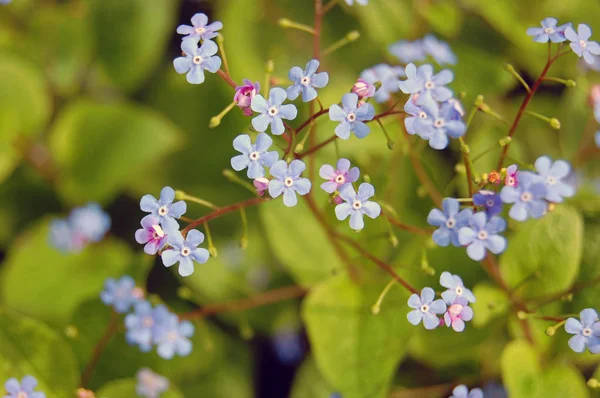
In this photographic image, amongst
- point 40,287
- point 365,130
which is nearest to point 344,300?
point 365,130

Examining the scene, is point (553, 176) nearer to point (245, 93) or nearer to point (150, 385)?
point (245, 93)

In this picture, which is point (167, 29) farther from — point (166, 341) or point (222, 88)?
point (166, 341)

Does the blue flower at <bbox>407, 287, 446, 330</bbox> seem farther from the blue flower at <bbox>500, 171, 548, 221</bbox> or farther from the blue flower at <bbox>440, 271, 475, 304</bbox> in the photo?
the blue flower at <bbox>500, 171, 548, 221</bbox>

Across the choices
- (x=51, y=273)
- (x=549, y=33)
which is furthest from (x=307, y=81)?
(x=51, y=273)

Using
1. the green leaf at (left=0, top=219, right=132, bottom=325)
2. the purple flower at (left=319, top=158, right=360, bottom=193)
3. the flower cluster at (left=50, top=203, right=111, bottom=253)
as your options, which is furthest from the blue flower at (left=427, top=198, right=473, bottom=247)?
the flower cluster at (left=50, top=203, right=111, bottom=253)

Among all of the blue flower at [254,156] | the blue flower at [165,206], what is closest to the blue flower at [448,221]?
the blue flower at [254,156]

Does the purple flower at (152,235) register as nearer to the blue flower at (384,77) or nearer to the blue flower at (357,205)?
the blue flower at (357,205)

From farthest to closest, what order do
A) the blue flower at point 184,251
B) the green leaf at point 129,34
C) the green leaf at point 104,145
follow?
the green leaf at point 129,34 → the green leaf at point 104,145 → the blue flower at point 184,251
